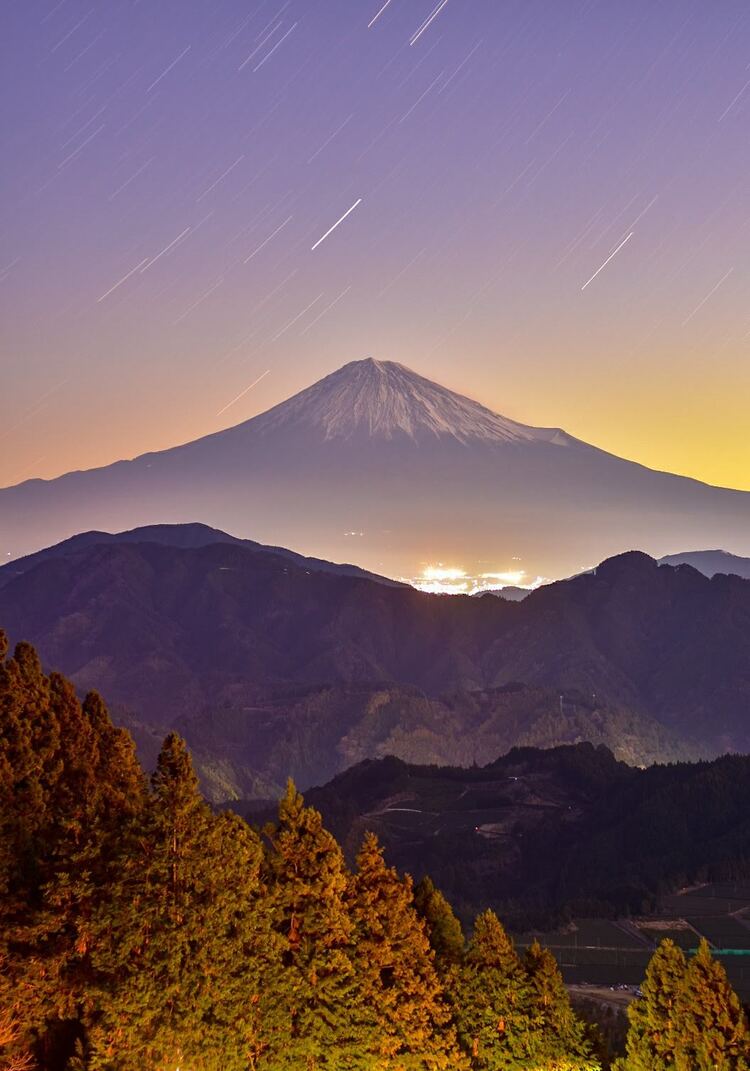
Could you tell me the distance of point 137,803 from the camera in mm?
37906

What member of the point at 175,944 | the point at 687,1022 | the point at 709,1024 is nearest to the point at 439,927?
the point at 687,1022

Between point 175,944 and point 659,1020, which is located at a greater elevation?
point 175,944

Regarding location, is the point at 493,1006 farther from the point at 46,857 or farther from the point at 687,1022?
the point at 46,857

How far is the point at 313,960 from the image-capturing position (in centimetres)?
3512

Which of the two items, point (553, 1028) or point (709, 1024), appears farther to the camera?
point (553, 1028)

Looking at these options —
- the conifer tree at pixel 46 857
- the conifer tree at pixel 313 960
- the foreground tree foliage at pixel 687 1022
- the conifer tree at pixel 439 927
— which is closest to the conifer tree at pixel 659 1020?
the foreground tree foliage at pixel 687 1022

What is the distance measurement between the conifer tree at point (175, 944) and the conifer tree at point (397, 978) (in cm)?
496

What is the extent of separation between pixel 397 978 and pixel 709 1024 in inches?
403

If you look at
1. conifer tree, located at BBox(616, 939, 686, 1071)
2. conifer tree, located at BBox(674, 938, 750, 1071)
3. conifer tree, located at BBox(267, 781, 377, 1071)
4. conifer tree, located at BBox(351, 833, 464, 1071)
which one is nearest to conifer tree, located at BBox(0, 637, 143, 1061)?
conifer tree, located at BBox(267, 781, 377, 1071)

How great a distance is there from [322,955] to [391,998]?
2.66m

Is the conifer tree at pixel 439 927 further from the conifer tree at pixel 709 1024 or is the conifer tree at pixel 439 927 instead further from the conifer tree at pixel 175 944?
the conifer tree at pixel 175 944

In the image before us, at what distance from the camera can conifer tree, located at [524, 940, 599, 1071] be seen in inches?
1558

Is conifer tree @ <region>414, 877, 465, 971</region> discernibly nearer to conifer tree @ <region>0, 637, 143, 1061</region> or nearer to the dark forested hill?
conifer tree @ <region>0, 637, 143, 1061</region>

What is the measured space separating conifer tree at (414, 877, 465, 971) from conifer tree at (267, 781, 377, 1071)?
5.65 meters
